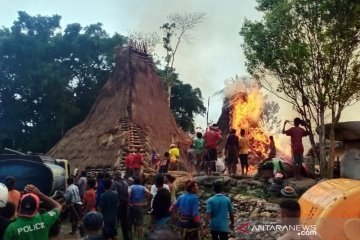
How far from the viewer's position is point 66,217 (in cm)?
1628

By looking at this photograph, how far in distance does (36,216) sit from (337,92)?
39.4 feet

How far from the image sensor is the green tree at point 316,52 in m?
14.6

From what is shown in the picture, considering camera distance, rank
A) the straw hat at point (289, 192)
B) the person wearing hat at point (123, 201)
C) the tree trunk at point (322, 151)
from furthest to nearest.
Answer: the tree trunk at point (322, 151) → the straw hat at point (289, 192) → the person wearing hat at point (123, 201)

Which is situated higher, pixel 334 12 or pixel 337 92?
pixel 334 12

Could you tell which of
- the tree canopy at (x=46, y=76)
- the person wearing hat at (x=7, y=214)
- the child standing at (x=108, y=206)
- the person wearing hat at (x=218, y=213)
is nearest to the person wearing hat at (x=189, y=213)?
the person wearing hat at (x=218, y=213)

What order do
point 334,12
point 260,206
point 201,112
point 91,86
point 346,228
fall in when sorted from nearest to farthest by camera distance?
point 346,228
point 260,206
point 334,12
point 91,86
point 201,112

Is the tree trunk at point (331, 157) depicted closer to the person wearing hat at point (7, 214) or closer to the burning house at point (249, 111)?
the person wearing hat at point (7, 214)

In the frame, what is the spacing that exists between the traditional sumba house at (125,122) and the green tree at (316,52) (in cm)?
994

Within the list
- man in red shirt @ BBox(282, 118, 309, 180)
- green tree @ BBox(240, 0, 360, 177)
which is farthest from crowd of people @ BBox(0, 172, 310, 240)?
green tree @ BBox(240, 0, 360, 177)

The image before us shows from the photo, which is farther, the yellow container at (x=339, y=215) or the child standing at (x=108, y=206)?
the child standing at (x=108, y=206)

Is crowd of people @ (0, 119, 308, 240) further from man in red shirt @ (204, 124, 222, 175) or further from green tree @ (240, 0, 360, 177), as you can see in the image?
green tree @ (240, 0, 360, 177)

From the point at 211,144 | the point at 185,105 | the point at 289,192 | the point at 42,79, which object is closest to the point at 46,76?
the point at 42,79

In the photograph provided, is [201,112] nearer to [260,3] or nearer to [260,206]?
[260,3]

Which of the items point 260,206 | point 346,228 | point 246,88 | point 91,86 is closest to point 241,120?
point 246,88
